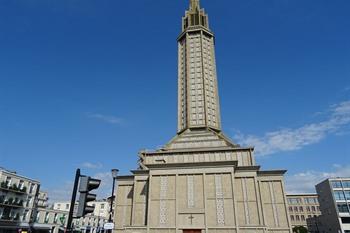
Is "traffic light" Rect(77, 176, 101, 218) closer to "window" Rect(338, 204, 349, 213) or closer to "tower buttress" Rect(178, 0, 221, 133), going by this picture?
"tower buttress" Rect(178, 0, 221, 133)

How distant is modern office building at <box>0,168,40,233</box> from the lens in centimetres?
5234

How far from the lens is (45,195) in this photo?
8356 cm

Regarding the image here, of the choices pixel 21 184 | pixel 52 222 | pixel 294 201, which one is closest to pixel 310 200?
pixel 294 201

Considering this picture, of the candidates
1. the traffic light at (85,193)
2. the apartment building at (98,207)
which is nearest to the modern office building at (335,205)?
the apartment building at (98,207)

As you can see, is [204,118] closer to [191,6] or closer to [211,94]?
[211,94]

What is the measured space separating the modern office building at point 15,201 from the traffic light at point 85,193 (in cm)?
5789

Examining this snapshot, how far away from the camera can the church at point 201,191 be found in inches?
1253

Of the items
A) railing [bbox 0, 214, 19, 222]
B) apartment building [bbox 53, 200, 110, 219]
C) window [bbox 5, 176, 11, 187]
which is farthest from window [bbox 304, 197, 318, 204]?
window [bbox 5, 176, 11, 187]

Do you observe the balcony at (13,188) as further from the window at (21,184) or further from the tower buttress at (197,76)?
the tower buttress at (197,76)

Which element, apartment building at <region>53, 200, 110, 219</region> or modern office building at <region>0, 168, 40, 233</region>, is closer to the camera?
modern office building at <region>0, 168, 40, 233</region>

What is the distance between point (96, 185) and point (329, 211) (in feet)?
270

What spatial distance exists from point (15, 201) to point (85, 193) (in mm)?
61263

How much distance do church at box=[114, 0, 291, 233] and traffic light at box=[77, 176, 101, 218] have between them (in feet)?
90.7

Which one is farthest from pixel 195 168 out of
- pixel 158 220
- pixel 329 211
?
pixel 329 211
